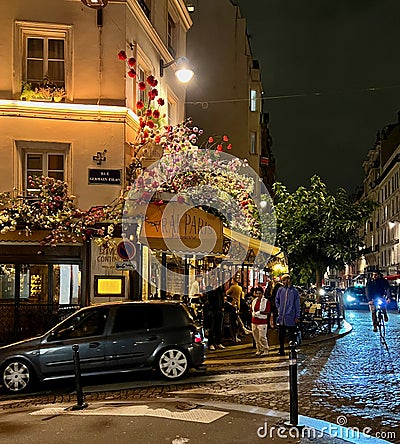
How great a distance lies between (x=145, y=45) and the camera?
64.2 feet

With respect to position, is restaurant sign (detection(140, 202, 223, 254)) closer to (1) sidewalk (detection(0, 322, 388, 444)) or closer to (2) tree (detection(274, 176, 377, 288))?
(1) sidewalk (detection(0, 322, 388, 444))

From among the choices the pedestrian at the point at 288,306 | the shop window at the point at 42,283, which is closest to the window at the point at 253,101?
the shop window at the point at 42,283

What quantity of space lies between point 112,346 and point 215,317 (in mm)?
5215

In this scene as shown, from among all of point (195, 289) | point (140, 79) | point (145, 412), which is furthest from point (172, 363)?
point (140, 79)

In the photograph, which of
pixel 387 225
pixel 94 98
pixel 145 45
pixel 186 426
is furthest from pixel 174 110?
pixel 387 225

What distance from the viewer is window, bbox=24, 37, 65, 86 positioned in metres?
17.5

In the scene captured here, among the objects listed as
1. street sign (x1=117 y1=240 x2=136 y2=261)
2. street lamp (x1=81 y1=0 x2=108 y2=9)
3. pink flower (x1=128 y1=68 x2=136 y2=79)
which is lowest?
street sign (x1=117 y1=240 x2=136 y2=261)

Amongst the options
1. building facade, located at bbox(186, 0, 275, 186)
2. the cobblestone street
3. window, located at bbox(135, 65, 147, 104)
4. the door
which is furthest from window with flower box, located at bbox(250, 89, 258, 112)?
the door

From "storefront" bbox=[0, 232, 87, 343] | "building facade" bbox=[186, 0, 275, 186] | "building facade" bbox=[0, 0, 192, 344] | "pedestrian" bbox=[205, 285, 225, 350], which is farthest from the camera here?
"building facade" bbox=[186, 0, 275, 186]

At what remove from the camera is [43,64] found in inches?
689

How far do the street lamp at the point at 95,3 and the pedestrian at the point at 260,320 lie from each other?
26.6ft

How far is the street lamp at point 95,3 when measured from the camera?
16.9 m

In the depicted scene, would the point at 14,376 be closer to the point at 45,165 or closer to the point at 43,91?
the point at 45,165

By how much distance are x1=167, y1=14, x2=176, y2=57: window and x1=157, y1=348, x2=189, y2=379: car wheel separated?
41.1 ft
